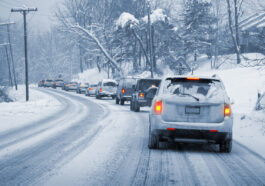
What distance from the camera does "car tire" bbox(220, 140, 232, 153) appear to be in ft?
25.9

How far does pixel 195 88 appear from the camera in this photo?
26.0 ft

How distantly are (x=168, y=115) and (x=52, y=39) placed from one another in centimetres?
11536

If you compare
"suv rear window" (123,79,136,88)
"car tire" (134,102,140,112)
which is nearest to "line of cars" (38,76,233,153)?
"car tire" (134,102,140,112)

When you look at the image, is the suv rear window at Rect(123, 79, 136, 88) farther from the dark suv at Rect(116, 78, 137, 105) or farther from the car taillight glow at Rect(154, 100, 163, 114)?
the car taillight glow at Rect(154, 100, 163, 114)

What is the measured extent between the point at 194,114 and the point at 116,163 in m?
2.10

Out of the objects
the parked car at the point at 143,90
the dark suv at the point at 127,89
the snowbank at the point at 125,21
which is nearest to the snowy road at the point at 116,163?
the parked car at the point at 143,90

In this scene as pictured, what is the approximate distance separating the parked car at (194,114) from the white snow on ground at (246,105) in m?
1.25

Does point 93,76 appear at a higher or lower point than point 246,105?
higher

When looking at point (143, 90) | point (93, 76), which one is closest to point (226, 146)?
point (143, 90)

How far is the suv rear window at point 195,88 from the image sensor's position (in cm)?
782

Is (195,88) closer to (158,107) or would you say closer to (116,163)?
(158,107)

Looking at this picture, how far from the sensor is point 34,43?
12962 cm

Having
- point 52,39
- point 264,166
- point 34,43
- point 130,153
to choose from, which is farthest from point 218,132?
point 34,43

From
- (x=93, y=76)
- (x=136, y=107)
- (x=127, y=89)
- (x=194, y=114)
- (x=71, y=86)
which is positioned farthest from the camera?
(x=93, y=76)
